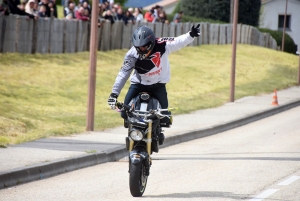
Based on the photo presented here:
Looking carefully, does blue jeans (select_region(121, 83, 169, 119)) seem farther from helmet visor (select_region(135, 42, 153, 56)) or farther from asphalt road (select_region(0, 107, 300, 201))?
asphalt road (select_region(0, 107, 300, 201))

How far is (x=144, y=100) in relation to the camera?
1011cm

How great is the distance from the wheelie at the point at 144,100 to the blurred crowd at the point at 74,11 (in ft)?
53.0

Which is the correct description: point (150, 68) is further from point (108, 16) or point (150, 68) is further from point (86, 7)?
point (108, 16)

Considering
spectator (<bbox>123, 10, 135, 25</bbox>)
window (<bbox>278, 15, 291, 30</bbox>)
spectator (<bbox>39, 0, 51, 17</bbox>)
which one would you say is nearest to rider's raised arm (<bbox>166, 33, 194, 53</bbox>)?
spectator (<bbox>39, 0, 51, 17</bbox>)

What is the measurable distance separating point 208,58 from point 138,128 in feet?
97.2

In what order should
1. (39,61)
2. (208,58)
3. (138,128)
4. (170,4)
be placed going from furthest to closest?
(170,4) → (208,58) → (39,61) → (138,128)

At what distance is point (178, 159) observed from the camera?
13.8m

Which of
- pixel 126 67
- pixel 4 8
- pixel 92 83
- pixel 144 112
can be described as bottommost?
pixel 92 83

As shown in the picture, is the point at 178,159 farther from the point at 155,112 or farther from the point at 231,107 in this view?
the point at 231,107

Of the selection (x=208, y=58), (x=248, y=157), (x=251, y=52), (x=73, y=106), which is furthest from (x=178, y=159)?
(x=251, y=52)

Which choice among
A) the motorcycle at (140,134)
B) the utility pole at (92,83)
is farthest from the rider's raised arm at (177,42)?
the utility pole at (92,83)

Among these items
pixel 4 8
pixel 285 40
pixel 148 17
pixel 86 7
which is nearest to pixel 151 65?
pixel 4 8

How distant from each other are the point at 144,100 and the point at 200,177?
79.7 inches

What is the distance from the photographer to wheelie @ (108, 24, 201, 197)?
9805mm
